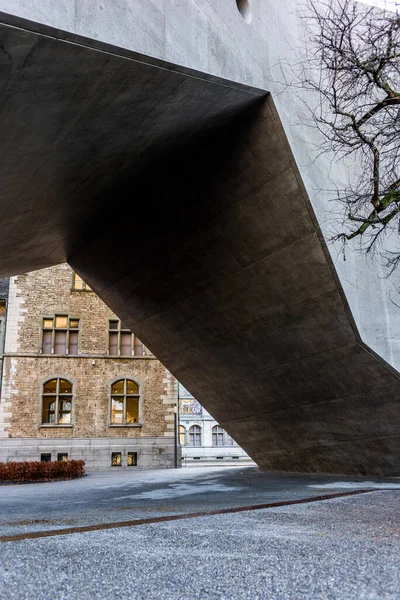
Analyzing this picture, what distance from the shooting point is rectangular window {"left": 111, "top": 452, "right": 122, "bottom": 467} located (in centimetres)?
2538

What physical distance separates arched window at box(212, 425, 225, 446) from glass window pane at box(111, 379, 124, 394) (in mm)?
34536

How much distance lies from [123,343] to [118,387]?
7.90 ft

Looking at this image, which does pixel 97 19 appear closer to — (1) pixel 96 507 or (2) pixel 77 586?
(2) pixel 77 586

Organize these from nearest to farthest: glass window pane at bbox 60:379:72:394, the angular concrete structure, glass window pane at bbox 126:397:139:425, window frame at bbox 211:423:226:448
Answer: the angular concrete structure < glass window pane at bbox 60:379:72:394 < glass window pane at bbox 126:397:139:425 < window frame at bbox 211:423:226:448

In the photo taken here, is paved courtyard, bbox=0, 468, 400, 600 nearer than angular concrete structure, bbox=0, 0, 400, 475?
Yes

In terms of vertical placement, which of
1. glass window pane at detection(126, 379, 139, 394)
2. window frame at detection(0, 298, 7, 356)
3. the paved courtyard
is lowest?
the paved courtyard

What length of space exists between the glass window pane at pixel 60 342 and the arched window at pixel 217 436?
35.8 metres

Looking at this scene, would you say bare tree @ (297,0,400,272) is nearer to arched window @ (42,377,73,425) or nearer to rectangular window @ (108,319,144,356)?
rectangular window @ (108,319,144,356)

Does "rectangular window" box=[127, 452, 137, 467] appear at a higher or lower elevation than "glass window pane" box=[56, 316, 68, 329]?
A: lower

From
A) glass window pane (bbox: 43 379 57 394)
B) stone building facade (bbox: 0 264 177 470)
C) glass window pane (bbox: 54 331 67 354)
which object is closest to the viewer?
stone building facade (bbox: 0 264 177 470)

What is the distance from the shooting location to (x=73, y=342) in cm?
2709

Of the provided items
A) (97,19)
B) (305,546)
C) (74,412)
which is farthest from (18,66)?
(74,412)

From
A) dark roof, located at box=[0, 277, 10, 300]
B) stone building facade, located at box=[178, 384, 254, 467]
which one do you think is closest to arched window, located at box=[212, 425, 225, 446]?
stone building facade, located at box=[178, 384, 254, 467]

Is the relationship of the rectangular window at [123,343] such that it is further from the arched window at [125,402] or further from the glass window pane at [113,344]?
the arched window at [125,402]
